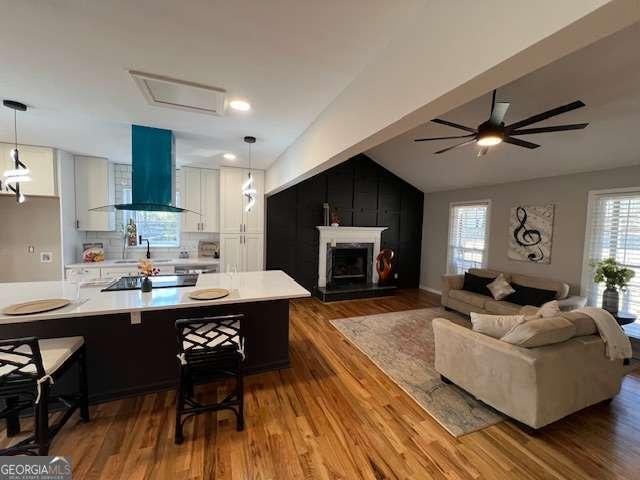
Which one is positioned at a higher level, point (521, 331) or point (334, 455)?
point (521, 331)

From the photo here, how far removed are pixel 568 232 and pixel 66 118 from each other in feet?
21.3

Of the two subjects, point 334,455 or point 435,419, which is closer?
point 334,455

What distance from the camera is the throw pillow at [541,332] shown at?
6.16 ft

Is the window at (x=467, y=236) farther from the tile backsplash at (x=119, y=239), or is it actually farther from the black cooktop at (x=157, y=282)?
the tile backsplash at (x=119, y=239)

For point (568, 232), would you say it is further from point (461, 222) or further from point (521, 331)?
point (521, 331)

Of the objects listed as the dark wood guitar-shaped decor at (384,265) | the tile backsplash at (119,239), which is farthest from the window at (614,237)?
the tile backsplash at (119,239)

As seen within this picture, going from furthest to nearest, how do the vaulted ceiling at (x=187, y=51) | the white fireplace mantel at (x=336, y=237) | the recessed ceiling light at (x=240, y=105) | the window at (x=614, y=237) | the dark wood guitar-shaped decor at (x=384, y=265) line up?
the dark wood guitar-shaped decor at (x=384, y=265)
the white fireplace mantel at (x=336, y=237)
the window at (x=614, y=237)
the recessed ceiling light at (x=240, y=105)
the vaulted ceiling at (x=187, y=51)

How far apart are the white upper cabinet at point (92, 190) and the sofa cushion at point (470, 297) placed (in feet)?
19.9

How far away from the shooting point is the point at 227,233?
480 cm

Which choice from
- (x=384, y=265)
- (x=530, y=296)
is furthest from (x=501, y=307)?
(x=384, y=265)

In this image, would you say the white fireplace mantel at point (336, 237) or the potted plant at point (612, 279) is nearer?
the potted plant at point (612, 279)

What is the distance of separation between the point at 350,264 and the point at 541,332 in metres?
4.27

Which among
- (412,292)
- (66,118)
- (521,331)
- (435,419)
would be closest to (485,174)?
(412,292)

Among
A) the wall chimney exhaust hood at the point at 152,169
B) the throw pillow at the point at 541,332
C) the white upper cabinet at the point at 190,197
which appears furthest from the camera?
the white upper cabinet at the point at 190,197
